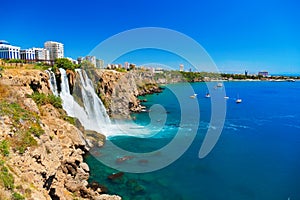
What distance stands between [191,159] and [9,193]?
589 inches

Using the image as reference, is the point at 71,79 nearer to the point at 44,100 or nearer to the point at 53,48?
the point at 44,100

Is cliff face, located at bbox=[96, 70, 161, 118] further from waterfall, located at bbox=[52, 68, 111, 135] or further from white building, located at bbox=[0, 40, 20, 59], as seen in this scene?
white building, located at bbox=[0, 40, 20, 59]

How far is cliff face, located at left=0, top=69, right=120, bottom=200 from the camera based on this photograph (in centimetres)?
858

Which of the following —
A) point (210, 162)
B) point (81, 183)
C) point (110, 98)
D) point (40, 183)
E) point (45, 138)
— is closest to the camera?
point (40, 183)

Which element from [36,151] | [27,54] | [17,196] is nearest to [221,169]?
[36,151]

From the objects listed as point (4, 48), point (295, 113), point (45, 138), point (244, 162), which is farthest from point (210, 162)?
point (4, 48)

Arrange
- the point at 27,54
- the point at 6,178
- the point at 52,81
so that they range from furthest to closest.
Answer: the point at 27,54 → the point at 52,81 → the point at 6,178

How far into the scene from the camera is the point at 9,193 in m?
7.10

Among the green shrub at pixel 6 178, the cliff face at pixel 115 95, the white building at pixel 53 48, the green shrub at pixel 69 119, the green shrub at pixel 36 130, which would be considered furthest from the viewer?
the white building at pixel 53 48

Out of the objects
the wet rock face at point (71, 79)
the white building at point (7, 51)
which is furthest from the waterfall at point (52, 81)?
the white building at point (7, 51)

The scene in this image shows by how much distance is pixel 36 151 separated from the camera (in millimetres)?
10297

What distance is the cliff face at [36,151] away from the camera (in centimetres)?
858

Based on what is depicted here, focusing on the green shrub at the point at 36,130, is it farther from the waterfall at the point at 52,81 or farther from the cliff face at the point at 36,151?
the waterfall at the point at 52,81

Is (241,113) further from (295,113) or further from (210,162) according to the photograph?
(210,162)
